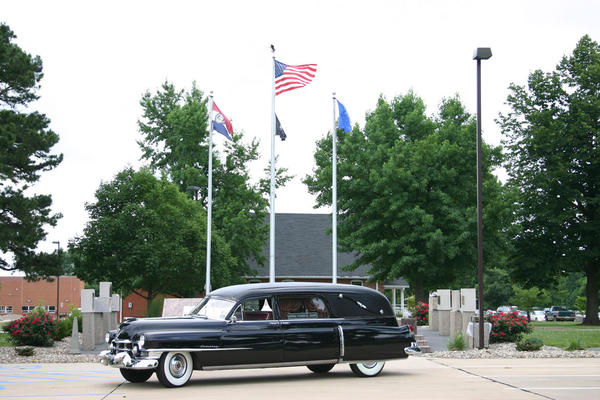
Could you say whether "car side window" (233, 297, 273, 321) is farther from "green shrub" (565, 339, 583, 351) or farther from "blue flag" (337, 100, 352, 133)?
"blue flag" (337, 100, 352, 133)

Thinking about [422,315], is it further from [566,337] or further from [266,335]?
[266,335]

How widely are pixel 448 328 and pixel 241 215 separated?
88.8 ft

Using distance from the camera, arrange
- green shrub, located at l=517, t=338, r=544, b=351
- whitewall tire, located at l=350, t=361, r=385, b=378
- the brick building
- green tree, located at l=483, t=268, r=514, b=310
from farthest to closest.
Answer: the brick building → green tree, located at l=483, t=268, r=514, b=310 → green shrub, located at l=517, t=338, r=544, b=351 → whitewall tire, located at l=350, t=361, r=385, b=378

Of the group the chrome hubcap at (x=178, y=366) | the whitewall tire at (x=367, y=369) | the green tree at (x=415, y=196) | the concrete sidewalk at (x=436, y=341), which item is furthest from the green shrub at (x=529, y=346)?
the green tree at (x=415, y=196)

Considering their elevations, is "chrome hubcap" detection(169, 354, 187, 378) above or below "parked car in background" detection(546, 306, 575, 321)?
above

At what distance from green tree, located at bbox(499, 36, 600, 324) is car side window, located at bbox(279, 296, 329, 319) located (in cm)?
3135

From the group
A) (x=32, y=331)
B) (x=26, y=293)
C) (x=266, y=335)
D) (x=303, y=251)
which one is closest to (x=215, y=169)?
(x=303, y=251)

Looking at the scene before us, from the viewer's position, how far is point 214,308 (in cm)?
1359

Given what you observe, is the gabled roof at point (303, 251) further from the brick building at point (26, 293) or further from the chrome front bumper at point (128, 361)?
the brick building at point (26, 293)

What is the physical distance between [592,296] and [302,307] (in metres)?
36.3

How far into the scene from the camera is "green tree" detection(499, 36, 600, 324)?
143ft

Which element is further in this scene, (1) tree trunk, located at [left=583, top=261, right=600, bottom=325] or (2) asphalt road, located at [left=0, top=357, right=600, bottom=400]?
(1) tree trunk, located at [left=583, top=261, right=600, bottom=325]

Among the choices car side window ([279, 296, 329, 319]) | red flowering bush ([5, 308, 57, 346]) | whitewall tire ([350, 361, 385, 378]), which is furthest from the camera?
red flowering bush ([5, 308, 57, 346])

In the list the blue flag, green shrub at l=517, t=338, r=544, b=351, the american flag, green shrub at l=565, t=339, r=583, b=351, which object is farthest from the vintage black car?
the blue flag
